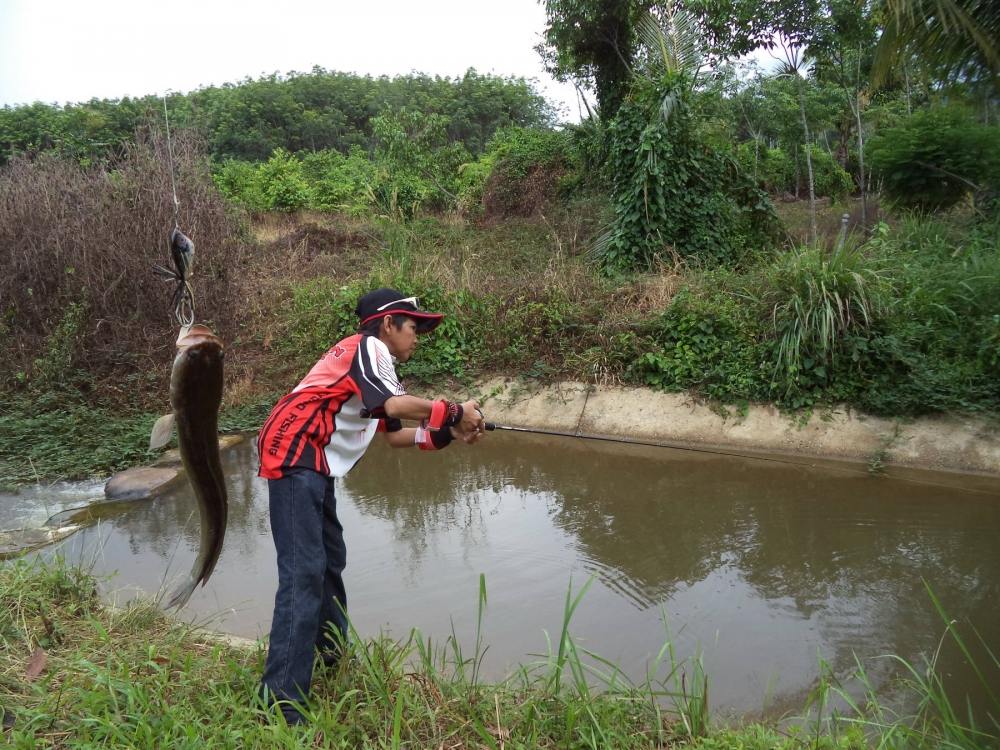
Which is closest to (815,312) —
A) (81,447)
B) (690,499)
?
(690,499)

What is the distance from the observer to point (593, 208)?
46.2 feet

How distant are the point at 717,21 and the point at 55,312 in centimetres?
992

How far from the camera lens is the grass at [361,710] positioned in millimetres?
2559

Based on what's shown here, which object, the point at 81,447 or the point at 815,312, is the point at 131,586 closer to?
the point at 81,447

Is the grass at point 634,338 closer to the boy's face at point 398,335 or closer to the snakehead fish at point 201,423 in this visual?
the snakehead fish at point 201,423

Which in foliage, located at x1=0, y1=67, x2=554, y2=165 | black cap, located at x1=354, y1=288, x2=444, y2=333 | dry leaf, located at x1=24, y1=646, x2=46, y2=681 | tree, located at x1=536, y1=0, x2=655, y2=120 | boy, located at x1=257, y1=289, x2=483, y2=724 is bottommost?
dry leaf, located at x1=24, y1=646, x2=46, y2=681

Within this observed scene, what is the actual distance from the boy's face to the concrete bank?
16.1 ft

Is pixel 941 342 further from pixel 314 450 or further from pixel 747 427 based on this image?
pixel 314 450

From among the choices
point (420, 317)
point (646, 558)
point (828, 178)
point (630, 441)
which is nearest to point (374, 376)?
point (420, 317)

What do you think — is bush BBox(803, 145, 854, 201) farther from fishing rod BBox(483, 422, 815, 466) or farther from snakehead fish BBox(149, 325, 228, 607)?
snakehead fish BBox(149, 325, 228, 607)

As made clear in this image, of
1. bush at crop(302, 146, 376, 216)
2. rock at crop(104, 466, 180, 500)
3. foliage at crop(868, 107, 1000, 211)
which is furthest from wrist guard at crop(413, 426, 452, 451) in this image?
bush at crop(302, 146, 376, 216)

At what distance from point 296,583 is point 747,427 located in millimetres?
5417

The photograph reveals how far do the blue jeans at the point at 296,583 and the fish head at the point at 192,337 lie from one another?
560 millimetres

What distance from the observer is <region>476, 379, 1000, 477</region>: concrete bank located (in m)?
6.55
